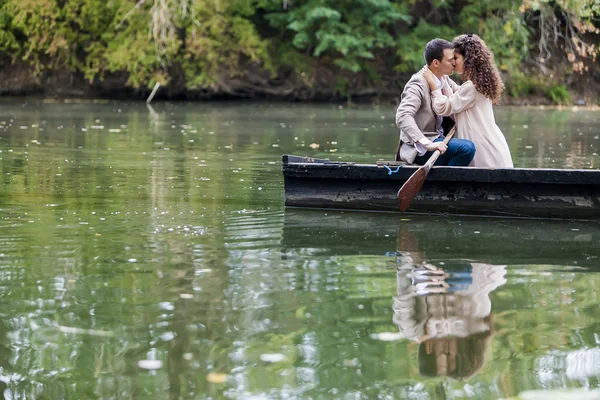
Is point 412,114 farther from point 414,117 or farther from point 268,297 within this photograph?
point 268,297

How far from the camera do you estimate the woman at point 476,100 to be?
851cm

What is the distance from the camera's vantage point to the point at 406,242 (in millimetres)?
7410

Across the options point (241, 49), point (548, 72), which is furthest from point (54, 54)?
point (548, 72)

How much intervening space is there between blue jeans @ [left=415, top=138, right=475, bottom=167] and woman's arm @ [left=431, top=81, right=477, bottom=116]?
10.0 inches

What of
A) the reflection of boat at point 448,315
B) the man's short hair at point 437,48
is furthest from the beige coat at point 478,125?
the reflection of boat at point 448,315

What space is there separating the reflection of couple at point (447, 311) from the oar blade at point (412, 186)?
1455mm

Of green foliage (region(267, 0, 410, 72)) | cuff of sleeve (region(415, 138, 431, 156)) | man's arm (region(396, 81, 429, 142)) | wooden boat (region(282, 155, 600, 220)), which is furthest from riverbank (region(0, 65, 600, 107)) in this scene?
cuff of sleeve (region(415, 138, 431, 156))

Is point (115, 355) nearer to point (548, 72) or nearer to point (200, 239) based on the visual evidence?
point (200, 239)

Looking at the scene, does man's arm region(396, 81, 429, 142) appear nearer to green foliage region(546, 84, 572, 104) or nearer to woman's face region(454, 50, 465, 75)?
woman's face region(454, 50, 465, 75)

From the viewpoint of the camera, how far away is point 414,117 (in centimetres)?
891

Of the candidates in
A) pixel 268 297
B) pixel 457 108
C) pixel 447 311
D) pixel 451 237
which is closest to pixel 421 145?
pixel 457 108

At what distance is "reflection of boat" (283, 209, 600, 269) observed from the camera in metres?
6.95

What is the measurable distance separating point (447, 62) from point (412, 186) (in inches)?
43.3

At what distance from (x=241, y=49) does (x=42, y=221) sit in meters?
25.0
